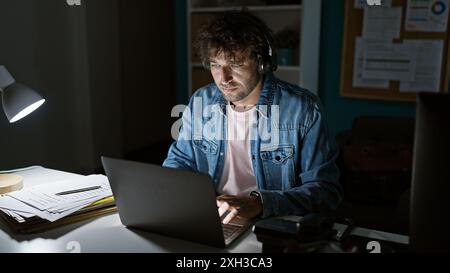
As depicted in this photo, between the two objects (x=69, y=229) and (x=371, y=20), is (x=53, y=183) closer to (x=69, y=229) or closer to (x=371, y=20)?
(x=69, y=229)

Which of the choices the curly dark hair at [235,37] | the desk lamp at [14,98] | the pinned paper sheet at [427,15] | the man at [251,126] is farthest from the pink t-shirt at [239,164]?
the pinned paper sheet at [427,15]

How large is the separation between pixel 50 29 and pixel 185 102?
1.23 meters

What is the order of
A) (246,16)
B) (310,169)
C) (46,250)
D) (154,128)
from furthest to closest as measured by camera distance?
(154,128) < (246,16) < (310,169) < (46,250)

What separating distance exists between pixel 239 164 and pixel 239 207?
448 mm

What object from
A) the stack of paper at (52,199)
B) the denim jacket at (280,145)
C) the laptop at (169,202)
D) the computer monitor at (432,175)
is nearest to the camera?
the computer monitor at (432,175)

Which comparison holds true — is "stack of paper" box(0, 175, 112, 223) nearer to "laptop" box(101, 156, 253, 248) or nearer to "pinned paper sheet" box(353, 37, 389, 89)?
"laptop" box(101, 156, 253, 248)

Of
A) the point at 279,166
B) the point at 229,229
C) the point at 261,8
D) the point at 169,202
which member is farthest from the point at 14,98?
the point at 261,8

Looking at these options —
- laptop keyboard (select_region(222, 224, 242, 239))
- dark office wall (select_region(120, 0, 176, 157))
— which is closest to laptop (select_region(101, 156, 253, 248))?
laptop keyboard (select_region(222, 224, 242, 239))

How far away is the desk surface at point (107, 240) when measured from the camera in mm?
1110

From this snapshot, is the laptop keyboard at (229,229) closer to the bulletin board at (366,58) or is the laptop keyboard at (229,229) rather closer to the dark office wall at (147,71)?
the bulletin board at (366,58)

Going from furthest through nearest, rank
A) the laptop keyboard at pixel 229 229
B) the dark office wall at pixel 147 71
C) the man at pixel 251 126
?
the dark office wall at pixel 147 71 → the man at pixel 251 126 → the laptop keyboard at pixel 229 229

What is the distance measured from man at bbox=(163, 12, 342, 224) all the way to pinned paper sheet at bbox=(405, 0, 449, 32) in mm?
1795
